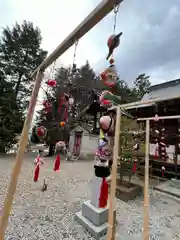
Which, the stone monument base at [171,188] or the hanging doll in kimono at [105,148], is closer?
the hanging doll in kimono at [105,148]

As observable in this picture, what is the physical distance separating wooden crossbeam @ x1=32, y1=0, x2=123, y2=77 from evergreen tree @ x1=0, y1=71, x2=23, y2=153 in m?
9.34

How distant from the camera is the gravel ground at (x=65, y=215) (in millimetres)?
2463

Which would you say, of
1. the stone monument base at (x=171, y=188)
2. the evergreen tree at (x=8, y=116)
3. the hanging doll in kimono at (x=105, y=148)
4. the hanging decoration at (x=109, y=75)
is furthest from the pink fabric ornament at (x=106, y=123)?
the evergreen tree at (x=8, y=116)

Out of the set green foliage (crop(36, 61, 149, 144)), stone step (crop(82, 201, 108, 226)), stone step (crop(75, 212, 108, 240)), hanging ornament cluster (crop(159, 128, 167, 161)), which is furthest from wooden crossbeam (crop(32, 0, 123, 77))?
hanging ornament cluster (crop(159, 128, 167, 161))

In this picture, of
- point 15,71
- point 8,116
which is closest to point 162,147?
point 8,116

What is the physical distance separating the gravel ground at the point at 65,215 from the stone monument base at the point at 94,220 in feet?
0.34

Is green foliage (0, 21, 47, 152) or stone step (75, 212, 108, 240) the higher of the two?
green foliage (0, 21, 47, 152)

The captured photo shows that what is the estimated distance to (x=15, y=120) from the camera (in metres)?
9.94

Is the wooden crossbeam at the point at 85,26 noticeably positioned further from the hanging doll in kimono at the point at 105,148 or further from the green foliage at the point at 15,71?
the green foliage at the point at 15,71

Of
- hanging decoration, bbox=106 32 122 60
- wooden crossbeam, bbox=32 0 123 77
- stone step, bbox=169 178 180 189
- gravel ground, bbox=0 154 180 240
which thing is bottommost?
gravel ground, bbox=0 154 180 240

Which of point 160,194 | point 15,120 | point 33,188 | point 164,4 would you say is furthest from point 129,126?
point 15,120

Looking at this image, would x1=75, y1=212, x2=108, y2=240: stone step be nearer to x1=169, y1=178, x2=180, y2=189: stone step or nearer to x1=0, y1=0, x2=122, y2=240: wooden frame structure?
x1=0, y1=0, x2=122, y2=240: wooden frame structure

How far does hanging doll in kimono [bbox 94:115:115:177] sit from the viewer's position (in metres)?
1.40

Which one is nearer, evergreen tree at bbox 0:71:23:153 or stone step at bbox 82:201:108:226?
stone step at bbox 82:201:108:226
